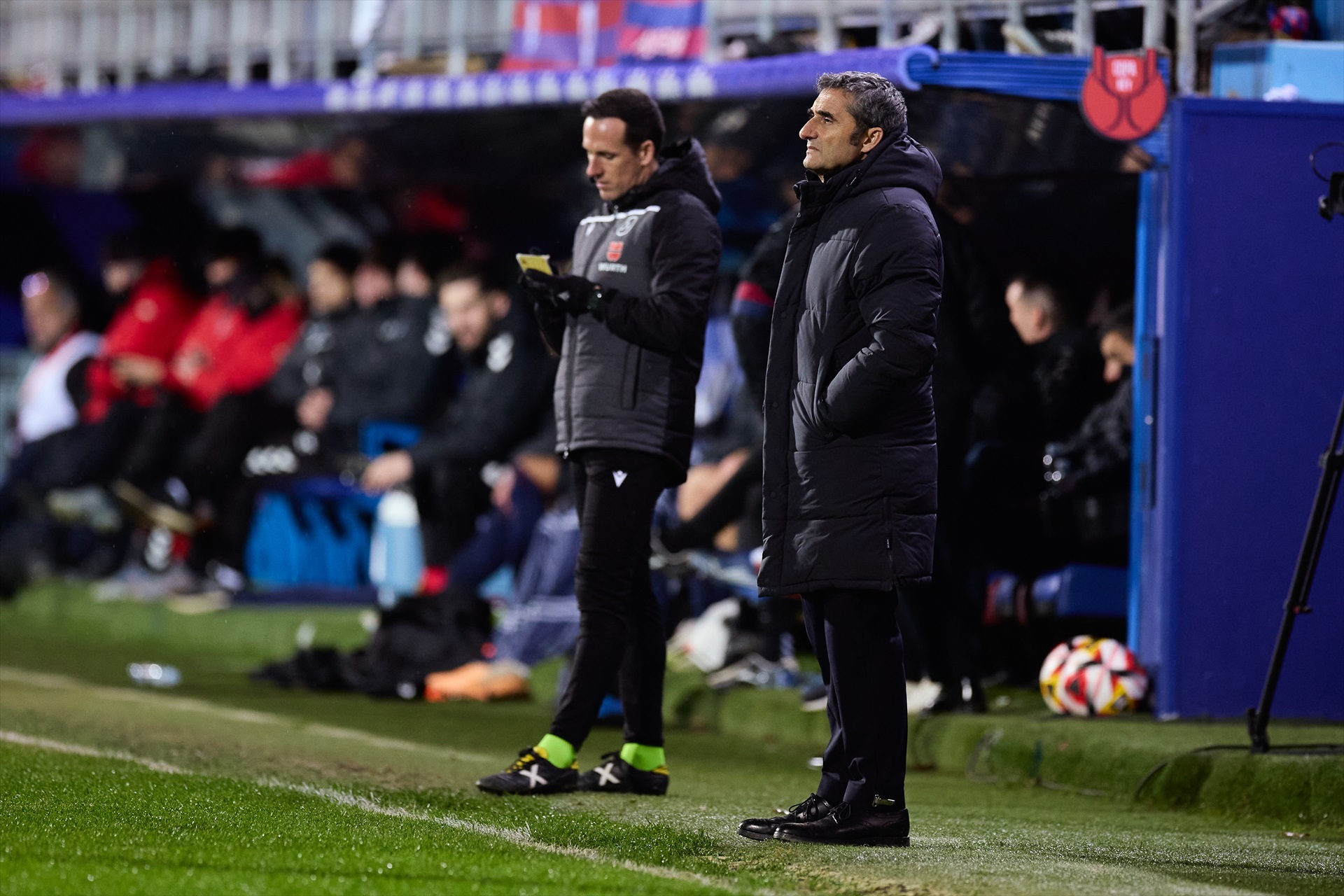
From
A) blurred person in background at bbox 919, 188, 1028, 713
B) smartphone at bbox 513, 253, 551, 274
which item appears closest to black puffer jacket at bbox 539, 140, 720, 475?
smartphone at bbox 513, 253, 551, 274

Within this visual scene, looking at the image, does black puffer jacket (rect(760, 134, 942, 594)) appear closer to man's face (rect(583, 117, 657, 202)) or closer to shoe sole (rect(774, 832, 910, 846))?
shoe sole (rect(774, 832, 910, 846))

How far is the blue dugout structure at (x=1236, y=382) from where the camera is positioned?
812cm

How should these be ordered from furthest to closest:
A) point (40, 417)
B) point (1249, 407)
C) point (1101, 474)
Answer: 1. point (40, 417)
2. point (1101, 474)
3. point (1249, 407)

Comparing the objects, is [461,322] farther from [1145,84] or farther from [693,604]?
[1145,84]

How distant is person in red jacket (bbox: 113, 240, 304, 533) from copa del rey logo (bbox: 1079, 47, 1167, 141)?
7036 millimetres

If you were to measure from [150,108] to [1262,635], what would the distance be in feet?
25.0

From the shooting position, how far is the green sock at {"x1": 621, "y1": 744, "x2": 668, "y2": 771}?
6527mm

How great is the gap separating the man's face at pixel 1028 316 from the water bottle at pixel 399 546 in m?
4.52

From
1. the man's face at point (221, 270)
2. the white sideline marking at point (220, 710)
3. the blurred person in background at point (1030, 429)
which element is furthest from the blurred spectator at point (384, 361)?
the blurred person in background at point (1030, 429)

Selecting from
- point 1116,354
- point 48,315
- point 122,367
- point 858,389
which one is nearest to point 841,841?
point 858,389

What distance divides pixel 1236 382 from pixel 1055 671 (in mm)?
1293

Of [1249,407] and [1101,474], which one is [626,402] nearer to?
[1249,407]

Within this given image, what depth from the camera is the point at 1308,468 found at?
26.6 ft

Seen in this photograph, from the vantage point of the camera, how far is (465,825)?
18.6ft
